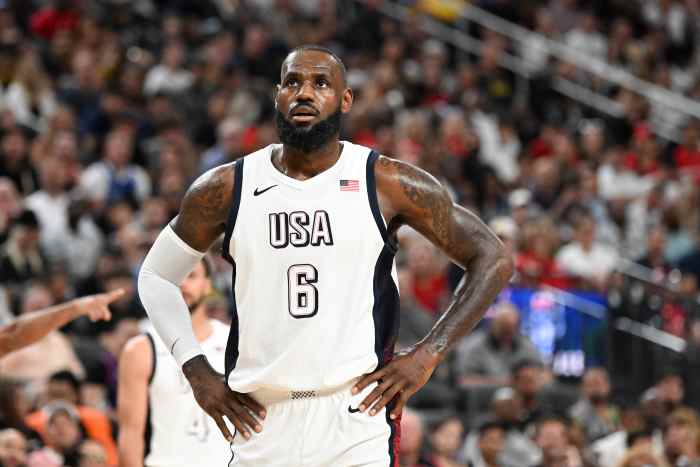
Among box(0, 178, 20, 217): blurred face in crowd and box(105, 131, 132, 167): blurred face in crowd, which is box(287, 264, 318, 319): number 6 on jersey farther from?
box(105, 131, 132, 167): blurred face in crowd

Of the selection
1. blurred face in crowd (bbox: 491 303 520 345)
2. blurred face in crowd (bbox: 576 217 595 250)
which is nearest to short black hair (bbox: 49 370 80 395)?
blurred face in crowd (bbox: 491 303 520 345)

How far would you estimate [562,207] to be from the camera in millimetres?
15484

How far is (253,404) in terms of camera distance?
5.05 meters

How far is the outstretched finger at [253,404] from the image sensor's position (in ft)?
16.5

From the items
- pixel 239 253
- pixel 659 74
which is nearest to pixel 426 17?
pixel 659 74

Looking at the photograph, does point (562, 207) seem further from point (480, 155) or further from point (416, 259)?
point (416, 259)

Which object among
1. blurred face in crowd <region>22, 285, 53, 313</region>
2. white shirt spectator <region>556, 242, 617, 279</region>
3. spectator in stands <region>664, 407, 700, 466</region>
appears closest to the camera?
blurred face in crowd <region>22, 285, 53, 313</region>

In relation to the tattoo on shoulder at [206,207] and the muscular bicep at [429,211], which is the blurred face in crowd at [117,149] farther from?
the muscular bicep at [429,211]

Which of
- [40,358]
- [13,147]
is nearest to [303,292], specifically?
[40,358]

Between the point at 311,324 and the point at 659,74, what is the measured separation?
15.0 m

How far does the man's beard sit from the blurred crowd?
4.27 meters

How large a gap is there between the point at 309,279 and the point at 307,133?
52 centimetres

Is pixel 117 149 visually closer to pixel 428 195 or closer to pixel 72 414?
pixel 72 414

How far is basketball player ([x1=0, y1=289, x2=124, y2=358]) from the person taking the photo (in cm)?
649
